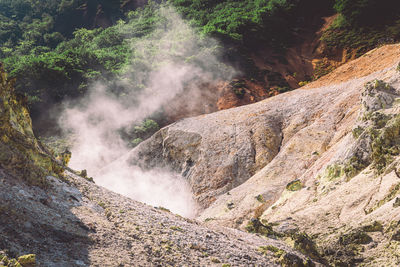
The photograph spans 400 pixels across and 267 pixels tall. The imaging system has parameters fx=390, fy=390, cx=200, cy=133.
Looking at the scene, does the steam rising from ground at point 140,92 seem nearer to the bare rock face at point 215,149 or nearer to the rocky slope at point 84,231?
the bare rock face at point 215,149

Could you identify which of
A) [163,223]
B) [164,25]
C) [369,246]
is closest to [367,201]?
[369,246]

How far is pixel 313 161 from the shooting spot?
18172 mm

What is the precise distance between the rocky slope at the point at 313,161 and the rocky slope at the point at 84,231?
1.75 metres

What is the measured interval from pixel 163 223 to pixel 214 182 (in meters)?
11.6

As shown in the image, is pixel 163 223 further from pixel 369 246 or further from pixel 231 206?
pixel 231 206

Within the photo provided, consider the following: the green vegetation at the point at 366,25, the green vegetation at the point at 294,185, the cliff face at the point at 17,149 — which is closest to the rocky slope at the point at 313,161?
the green vegetation at the point at 294,185

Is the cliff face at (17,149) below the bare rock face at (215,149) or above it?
below

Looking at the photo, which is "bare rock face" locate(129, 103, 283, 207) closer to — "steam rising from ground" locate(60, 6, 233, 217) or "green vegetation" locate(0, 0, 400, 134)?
"steam rising from ground" locate(60, 6, 233, 217)

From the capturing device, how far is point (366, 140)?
1430cm

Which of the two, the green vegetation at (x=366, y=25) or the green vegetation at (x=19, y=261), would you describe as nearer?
the green vegetation at (x=19, y=261)

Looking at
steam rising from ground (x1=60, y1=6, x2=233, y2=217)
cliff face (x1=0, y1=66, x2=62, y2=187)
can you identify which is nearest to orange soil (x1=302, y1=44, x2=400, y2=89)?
steam rising from ground (x1=60, y1=6, x2=233, y2=217)

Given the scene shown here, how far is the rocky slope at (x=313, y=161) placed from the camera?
445 inches

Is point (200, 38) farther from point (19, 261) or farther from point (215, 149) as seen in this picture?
point (19, 261)

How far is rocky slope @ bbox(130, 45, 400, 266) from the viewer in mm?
11297
